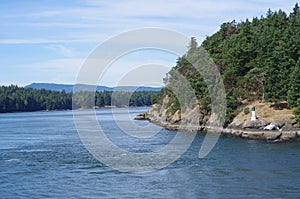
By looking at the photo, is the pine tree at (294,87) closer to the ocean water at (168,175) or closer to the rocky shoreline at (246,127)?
the rocky shoreline at (246,127)

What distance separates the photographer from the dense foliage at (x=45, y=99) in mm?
144500

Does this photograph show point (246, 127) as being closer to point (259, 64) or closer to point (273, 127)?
point (273, 127)

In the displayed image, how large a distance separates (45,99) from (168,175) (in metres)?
133

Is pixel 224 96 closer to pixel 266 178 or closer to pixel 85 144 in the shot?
pixel 85 144

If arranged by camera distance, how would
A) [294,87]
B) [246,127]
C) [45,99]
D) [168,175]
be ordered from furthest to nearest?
[45,99]
[246,127]
[294,87]
[168,175]

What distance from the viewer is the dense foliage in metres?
144

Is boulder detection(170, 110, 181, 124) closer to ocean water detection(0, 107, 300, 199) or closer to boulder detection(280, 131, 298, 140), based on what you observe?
boulder detection(280, 131, 298, 140)

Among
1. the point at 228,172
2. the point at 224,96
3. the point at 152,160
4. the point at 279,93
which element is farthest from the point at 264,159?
the point at 224,96

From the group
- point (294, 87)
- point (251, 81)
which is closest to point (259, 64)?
point (251, 81)

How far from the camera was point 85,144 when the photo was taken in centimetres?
4275

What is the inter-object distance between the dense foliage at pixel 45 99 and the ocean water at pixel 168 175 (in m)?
106

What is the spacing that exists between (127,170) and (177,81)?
1618 inches

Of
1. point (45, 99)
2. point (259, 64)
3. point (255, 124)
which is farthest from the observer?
point (45, 99)

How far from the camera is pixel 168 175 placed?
26.5m
